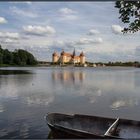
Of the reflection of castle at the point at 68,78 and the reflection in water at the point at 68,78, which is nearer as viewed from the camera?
the reflection in water at the point at 68,78

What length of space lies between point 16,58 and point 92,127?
149981 millimetres

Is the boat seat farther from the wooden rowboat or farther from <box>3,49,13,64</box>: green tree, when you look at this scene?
<box>3,49,13,64</box>: green tree

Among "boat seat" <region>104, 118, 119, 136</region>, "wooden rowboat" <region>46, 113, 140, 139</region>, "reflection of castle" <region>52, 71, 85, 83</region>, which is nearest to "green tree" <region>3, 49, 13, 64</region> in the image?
"reflection of castle" <region>52, 71, 85, 83</region>

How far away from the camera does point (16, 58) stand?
16038 centimetres

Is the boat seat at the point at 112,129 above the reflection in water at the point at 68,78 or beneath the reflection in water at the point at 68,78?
above

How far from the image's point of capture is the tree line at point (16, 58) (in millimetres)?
148875

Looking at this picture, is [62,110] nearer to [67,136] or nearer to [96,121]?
[96,121]

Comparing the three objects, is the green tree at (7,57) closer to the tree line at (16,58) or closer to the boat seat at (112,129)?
the tree line at (16,58)

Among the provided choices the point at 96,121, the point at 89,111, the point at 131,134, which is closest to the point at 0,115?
the point at 89,111

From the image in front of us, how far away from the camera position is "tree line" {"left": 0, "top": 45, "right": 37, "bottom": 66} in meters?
149

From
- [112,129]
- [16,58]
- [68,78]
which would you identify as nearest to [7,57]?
[16,58]

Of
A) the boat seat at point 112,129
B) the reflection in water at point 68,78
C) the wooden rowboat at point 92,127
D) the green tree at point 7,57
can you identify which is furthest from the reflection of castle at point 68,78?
the green tree at point 7,57

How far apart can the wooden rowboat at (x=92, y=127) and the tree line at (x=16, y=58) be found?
12836cm

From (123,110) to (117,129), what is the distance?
8.68 m
